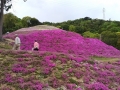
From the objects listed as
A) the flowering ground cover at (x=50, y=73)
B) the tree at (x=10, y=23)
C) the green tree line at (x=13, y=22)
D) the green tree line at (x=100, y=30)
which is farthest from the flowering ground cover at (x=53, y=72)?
the tree at (x=10, y=23)

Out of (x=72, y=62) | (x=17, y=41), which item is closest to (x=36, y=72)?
(x=72, y=62)

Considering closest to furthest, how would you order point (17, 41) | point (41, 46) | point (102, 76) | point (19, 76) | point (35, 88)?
point (35, 88), point (19, 76), point (102, 76), point (17, 41), point (41, 46)

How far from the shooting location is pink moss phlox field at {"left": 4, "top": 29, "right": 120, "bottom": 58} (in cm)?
3403

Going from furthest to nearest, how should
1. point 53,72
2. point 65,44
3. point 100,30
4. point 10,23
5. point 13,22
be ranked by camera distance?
point 10,23
point 13,22
point 100,30
point 65,44
point 53,72

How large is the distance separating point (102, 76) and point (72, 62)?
6.04ft

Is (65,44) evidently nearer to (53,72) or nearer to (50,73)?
(53,72)

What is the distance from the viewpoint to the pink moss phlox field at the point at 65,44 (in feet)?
112

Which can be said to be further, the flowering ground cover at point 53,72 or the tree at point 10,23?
the tree at point 10,23

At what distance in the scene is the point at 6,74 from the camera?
1408 centimetres

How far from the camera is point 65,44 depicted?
3597cm

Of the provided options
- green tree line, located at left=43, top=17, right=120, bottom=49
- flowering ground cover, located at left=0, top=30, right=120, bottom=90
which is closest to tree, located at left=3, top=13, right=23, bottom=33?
green tree line, located at left=43, top=17, right=120, bottom=49

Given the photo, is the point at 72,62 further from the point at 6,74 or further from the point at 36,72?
the point at 6,74

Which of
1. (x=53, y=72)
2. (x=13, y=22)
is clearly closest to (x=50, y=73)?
(x=53, y=72)

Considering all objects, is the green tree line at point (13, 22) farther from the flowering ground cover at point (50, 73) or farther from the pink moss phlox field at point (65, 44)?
the flowering ground cover at point (50, 73)
